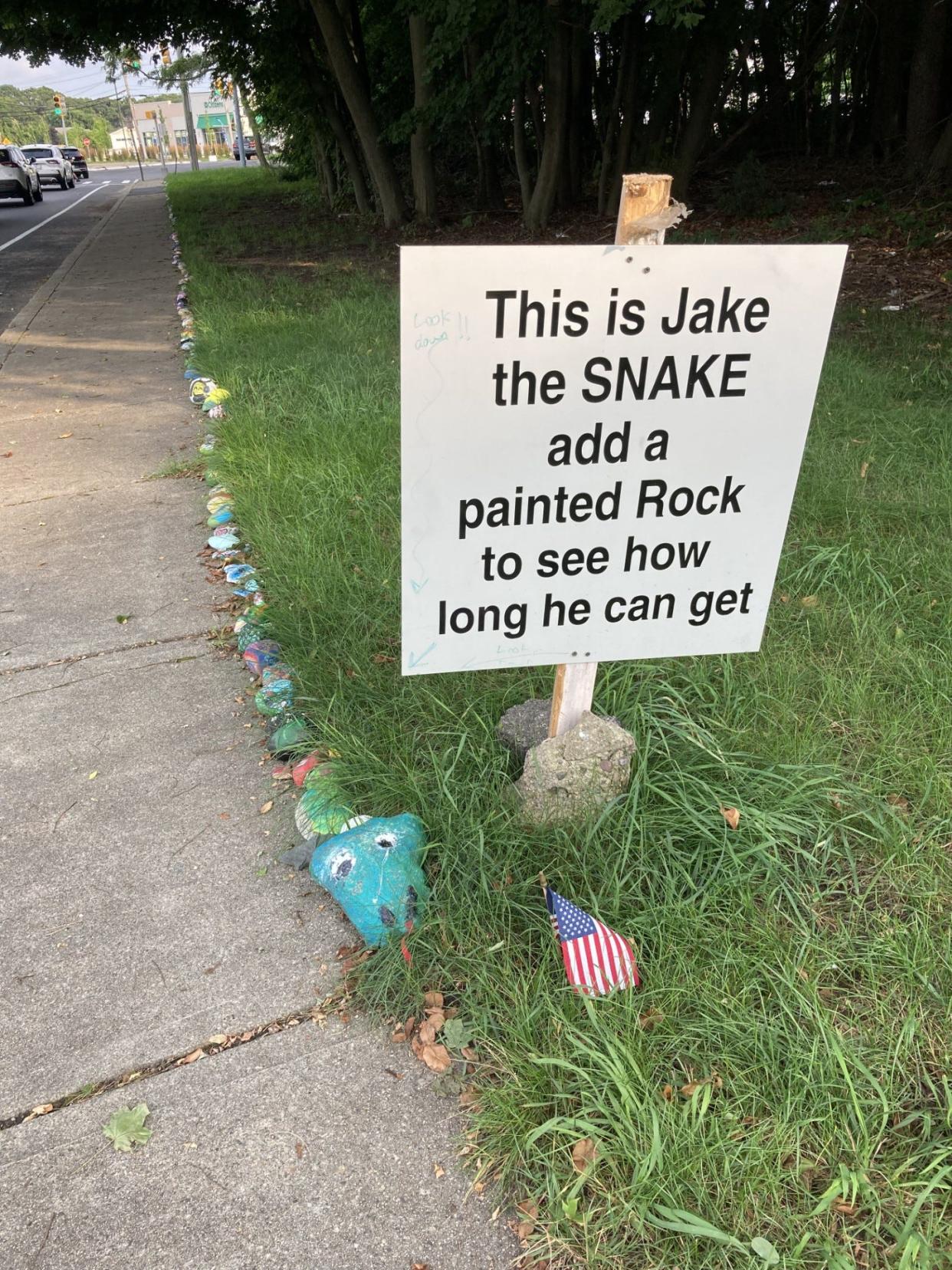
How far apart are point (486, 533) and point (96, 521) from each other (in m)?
3.18

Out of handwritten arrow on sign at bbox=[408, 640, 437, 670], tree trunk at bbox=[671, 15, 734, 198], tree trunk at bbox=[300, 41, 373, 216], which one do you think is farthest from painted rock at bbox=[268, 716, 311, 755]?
tree trunk at bbox=[300, 41, 373, 216]

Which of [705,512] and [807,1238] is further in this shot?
[705,512]

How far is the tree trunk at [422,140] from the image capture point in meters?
13.1

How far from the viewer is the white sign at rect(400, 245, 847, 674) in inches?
67.2

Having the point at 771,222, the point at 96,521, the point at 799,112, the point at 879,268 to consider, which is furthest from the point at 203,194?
the point at 96,521

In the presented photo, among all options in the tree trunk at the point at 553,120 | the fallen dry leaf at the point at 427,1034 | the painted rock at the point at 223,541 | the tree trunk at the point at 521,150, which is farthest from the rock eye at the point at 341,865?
the tree trunk at the point at 521,150

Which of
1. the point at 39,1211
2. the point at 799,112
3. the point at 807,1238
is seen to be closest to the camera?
the point at 807,1238

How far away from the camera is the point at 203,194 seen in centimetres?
2542

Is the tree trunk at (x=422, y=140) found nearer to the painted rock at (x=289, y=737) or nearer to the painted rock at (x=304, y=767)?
the painted rock at (x=289, y=737)

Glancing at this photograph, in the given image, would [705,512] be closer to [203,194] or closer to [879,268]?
[879,268]

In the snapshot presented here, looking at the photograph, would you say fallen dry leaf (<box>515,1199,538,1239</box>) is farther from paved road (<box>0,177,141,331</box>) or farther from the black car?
the black car

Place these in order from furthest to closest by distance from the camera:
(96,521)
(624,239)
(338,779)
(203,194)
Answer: (203,194)
(96,521)
(338,779)
(624,239)

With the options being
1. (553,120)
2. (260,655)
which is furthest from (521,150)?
(260,655)

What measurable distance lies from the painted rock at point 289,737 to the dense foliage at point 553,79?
8.15 metres
